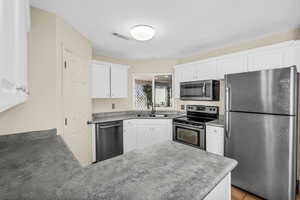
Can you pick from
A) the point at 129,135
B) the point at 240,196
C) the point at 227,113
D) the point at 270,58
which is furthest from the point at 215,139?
the point at 129,135

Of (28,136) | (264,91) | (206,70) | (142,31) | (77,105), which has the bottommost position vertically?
(28,136)

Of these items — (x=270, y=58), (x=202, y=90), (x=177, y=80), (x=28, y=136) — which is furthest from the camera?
(x=177, y=80)

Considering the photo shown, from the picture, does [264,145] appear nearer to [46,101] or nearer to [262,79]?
[262,79]

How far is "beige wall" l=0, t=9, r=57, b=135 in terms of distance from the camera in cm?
153

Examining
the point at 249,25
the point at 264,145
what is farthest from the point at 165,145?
the point at 249,25

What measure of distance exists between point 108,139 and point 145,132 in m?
0.83

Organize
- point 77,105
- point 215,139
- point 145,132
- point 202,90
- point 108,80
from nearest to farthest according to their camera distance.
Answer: point 77,105 < point 215,139 < point 202,90 < point 108,80 < point 145,132

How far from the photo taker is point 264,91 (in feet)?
5.67

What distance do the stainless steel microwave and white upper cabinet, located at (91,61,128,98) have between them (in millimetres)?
1459

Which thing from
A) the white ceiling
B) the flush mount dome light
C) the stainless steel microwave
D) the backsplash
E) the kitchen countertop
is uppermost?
the white ceiling

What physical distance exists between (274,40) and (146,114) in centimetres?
291

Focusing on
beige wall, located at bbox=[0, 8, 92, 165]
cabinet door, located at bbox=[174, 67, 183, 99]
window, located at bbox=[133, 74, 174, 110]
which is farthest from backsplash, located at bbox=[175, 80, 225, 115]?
beige wall, located at bbox=[0, 8, 92, 165]

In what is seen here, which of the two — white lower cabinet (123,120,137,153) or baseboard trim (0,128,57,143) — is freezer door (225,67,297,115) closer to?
white lower cabinet (123,120,137,153)

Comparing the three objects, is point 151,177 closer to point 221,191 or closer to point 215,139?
point 221,191
